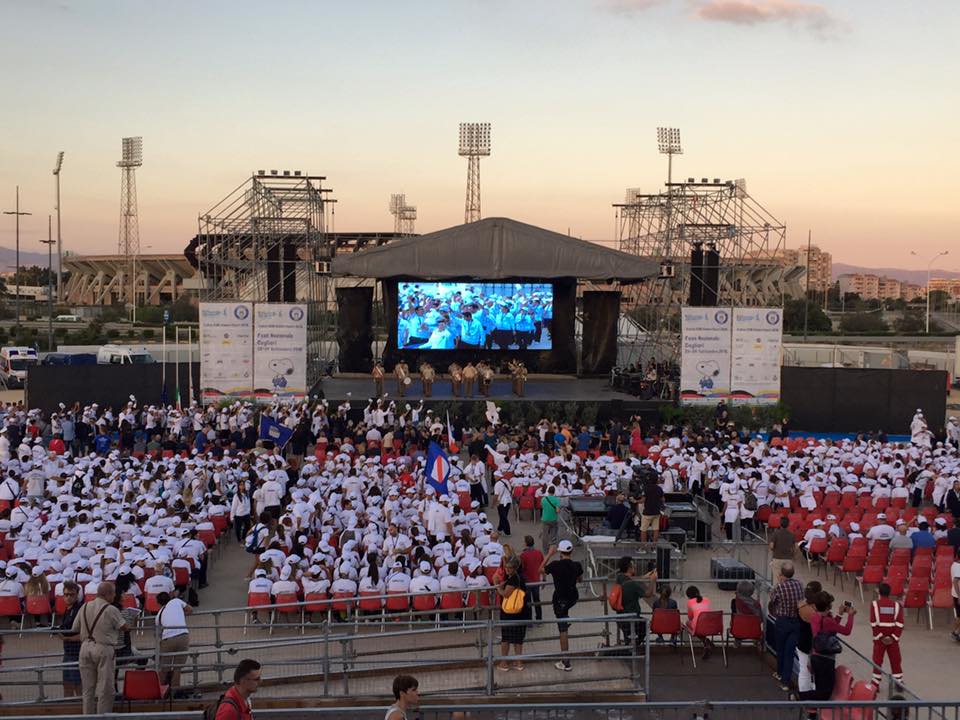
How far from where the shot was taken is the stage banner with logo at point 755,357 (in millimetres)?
31703

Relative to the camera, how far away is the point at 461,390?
3331 cm

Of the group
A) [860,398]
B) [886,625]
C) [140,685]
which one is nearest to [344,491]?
[140,685]

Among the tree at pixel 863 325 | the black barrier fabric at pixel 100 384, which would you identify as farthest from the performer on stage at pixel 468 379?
the tree at pixel 863 325

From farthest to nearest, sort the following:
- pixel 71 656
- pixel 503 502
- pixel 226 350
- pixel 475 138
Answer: pixel 475 138 → pixel 226 350 → pixel 503 502 → pixel 71 656

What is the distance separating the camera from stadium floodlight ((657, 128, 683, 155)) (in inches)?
2082

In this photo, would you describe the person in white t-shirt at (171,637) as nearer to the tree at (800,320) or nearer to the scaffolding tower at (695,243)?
the scaffolding tower at (695,243)

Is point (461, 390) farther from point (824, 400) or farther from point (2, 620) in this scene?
point (2, 620)

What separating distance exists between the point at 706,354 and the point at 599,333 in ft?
24.9

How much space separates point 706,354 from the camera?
104 ft

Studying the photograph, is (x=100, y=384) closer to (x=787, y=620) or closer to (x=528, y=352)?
(x=528, y=352)

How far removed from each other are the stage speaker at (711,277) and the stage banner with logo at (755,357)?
5.96ft

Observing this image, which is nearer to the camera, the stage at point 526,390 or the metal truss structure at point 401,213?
the stage at point 526,390

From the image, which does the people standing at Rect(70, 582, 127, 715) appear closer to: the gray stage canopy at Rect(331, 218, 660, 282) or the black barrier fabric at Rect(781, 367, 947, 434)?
the gray stage canopy at Rect(331, 218, 660, 282)

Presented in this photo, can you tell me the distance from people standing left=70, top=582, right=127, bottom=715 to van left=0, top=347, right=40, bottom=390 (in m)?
38.4
